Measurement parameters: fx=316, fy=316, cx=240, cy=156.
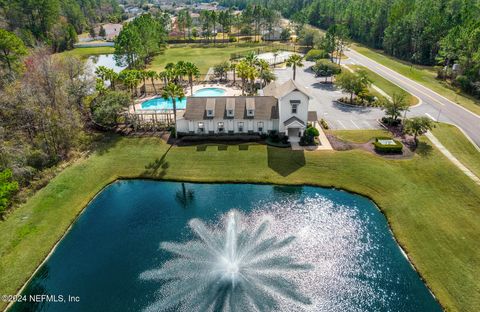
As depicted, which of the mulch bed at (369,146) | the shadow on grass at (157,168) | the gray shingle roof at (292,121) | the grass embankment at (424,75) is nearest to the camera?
the shadow on grass at (157,168)

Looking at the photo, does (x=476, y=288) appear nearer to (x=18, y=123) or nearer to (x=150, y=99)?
(x=18, y=123)

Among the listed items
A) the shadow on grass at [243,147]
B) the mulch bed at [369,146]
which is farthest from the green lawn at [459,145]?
the shadow on grass at [243,147]

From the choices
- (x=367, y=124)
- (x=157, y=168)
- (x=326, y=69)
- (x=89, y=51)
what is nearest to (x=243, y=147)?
(x=157, y=168)

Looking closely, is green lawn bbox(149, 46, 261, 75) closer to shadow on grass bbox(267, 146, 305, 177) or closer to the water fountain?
shadow on grass bbox(267, 146, 305, 177)

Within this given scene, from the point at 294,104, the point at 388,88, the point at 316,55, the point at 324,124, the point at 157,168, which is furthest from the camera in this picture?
the point at 316,55

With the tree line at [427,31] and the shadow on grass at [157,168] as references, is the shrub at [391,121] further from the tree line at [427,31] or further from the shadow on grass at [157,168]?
the shadow on grass at [157,168]

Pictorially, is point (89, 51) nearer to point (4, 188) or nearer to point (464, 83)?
point (4, 188)

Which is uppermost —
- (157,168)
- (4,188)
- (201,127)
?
(4,188)

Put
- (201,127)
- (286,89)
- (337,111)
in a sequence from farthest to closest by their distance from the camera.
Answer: (337,111) → (201,127) → (286,89)
